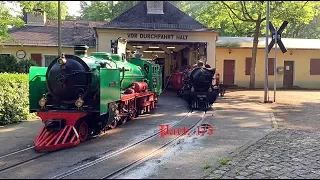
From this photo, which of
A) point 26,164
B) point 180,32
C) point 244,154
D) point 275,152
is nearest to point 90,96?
point 26,164

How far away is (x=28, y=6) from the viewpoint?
1766cm

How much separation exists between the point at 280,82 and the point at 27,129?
23404 millimetres

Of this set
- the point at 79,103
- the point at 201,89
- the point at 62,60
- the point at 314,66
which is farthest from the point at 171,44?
the point at 79,103

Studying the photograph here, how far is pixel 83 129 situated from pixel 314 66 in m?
25.7

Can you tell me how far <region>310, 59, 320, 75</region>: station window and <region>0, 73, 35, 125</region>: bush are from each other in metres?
24.2

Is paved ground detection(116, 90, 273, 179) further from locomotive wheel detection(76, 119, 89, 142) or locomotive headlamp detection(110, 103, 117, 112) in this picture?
locomotive wheel detection(76, 119, 89, 142)

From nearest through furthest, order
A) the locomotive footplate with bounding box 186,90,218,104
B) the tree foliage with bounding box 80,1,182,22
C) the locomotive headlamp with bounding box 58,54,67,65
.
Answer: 1. the locomotive headlamp with bounding box 58,54,67,65
2. the tree foliage with bounding box 80,1,182,22
3. the locomotive footplate with bounding box 186,90,218,104

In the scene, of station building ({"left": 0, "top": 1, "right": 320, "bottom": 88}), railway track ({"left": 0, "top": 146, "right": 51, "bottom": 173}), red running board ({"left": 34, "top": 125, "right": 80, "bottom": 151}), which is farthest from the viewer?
station building ({"left": 0, "top": 1, "right": 320, "bottom": 88})

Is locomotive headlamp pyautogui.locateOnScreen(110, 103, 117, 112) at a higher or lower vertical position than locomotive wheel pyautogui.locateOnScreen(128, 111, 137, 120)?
higher

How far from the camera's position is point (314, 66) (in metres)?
30.3

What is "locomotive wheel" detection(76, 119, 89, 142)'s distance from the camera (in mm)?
9352

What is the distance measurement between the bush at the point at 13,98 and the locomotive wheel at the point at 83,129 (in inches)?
161

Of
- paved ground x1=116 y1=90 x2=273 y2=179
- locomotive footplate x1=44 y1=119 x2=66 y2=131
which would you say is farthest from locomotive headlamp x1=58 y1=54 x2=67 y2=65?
paved ground x1=116 y1=90 x2=273 y2=179

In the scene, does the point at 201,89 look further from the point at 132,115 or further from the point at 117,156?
the point at 117,156
